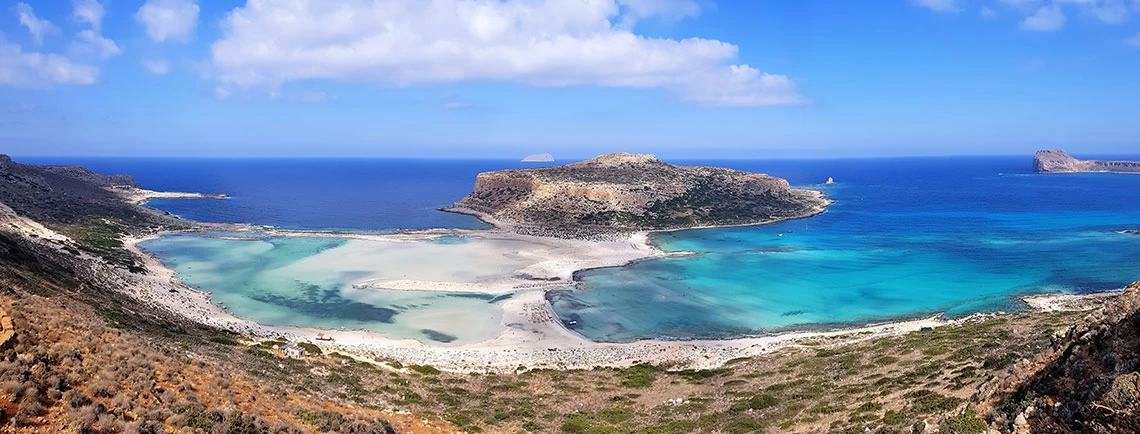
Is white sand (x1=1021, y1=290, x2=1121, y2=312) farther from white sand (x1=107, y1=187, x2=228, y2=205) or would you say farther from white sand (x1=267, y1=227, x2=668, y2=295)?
white sand (x1=107, y1=187, x2=228, y2=205)

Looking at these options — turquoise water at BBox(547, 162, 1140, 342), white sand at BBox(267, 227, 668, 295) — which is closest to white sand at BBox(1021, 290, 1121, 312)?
turquoise water at BBox(547, 162, 1140, 342)

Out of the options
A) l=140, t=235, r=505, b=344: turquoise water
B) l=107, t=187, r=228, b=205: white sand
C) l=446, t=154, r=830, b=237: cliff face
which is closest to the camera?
l=140, t=235, r=505, b=344: turquoise water

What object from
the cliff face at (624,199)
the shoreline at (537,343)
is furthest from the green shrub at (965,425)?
the cliff face at (624,199)

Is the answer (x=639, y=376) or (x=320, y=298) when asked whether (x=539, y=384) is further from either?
(x=320, y=298)

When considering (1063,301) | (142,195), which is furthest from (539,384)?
(142,195)

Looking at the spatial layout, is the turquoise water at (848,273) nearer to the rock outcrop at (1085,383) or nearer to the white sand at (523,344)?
the white sand at (523,344)
